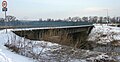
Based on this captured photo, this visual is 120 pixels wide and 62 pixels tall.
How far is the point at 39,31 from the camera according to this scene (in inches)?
1280

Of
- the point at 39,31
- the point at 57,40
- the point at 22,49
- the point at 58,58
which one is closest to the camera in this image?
the point at 58,58

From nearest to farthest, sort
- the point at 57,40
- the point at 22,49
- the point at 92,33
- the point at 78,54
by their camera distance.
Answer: the point at 22,49
the point at 78,54
the point at 57,40
the point at 92,33

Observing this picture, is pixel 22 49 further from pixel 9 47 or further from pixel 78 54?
pixel 78 54

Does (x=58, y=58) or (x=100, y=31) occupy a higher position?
(x=58, y=58)

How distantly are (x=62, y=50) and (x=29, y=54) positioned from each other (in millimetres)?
3515

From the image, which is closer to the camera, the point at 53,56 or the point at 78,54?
the point at 53,56

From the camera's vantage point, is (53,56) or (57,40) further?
(57,40)

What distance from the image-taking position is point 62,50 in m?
16.7

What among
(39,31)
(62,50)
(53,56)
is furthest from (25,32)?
(53,56)

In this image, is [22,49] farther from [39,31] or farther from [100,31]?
[100,31]

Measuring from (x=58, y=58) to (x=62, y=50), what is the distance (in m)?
2.94

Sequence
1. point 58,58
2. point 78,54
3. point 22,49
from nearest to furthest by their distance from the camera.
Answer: point 58,58 → point 22,49 → point 78,54

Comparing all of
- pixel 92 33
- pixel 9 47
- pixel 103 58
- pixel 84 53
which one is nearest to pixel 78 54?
pixel 84 53

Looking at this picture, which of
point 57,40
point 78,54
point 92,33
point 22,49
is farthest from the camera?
point 92,33
